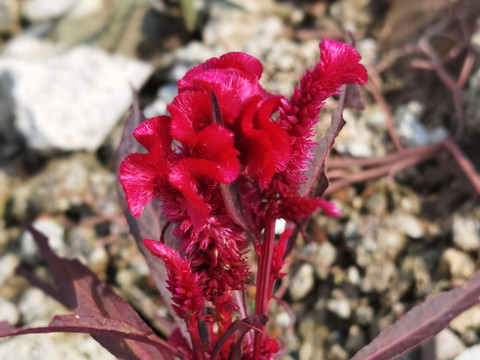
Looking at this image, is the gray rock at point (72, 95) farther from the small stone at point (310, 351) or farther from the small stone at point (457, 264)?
the small stone at point (457, 264)

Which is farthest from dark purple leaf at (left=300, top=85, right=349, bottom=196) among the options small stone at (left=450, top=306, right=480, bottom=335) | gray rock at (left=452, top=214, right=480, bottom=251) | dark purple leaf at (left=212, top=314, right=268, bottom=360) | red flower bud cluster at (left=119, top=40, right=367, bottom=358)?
gray rock at (left=452, top=214, right=480, bottom=251)

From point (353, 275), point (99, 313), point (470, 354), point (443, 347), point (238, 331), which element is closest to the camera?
point (238, 331)

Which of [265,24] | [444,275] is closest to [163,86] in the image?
[265,24]

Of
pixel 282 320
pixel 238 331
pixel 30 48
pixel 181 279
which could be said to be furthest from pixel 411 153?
pixel 30 48

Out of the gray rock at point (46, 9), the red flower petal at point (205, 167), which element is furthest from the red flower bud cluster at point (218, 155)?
the gray rock at point (46, 9)

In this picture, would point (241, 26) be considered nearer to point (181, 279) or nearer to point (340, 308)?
point (340, 308)

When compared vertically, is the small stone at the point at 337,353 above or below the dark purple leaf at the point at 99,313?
below

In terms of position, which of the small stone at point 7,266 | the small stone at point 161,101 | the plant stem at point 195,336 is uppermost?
the plant stem at point 195,336

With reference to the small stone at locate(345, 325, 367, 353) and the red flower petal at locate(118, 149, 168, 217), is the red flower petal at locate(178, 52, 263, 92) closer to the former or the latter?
the red flower petal at locate(118, 149, 168, 217)
